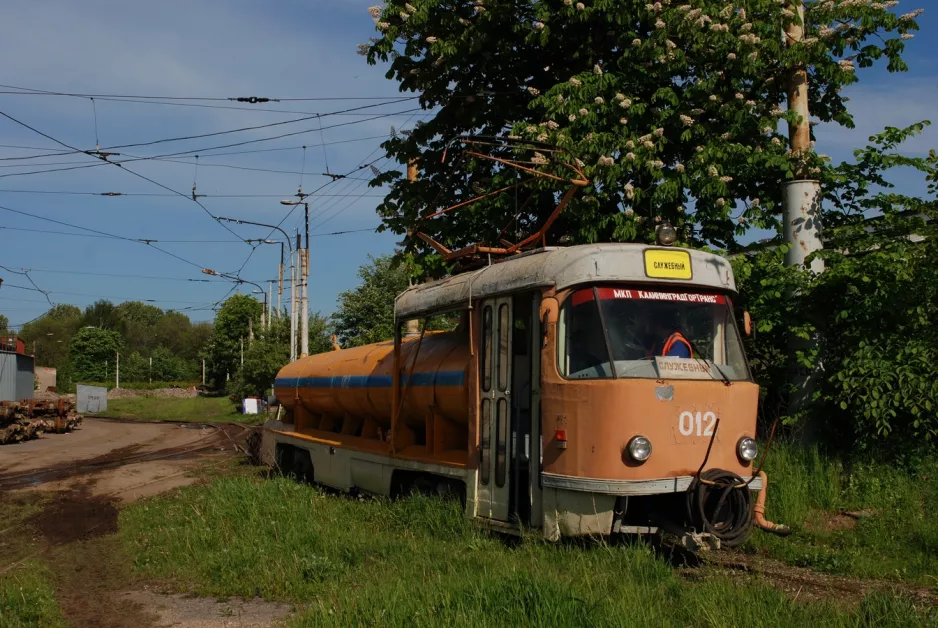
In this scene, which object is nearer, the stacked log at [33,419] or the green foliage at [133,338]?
the stacked log at [33,419]

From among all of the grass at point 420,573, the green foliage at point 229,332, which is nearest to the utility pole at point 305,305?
the grass at point 420,573

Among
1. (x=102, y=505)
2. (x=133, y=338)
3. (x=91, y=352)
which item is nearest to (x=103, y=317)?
(x=133, y=338)

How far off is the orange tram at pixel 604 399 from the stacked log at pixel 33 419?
1065 inches

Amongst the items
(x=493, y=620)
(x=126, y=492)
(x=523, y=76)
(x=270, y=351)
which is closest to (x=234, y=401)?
(x=270, y=351)

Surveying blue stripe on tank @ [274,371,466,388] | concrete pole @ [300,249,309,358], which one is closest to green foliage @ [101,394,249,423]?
concrete pole @ [300,249,309,358]

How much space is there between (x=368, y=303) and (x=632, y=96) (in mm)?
19661

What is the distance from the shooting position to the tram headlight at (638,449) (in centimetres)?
764

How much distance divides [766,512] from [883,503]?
1.32 metres

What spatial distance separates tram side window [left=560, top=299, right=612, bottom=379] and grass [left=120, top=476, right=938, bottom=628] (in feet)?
5.28

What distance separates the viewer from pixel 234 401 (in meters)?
55.5

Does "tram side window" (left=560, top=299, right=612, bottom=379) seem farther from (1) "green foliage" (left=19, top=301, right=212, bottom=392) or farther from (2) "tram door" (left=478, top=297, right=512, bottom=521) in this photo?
(1) "green foliage" (left=19, top=301, right=212, bottom=392)

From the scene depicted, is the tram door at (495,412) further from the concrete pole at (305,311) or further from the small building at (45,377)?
the small building at (45,377)

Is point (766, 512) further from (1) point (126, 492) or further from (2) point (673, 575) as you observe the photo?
(1) point (126, 492)

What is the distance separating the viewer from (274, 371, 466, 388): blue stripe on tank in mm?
10305
